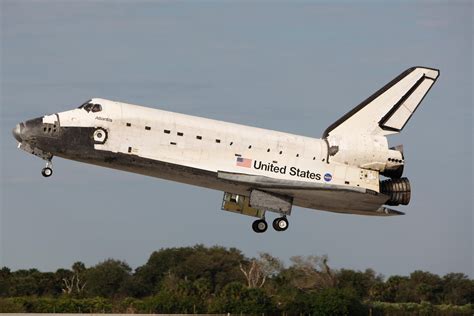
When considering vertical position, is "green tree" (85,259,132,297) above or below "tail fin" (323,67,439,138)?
below

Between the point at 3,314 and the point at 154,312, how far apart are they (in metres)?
5.57

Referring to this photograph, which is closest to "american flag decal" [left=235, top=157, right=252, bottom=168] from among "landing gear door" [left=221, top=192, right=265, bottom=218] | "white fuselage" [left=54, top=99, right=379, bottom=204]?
"white fuselage" [left=54, top=99, right=379, bottom=204]

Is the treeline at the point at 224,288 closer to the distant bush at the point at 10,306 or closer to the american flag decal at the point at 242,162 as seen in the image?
the distant bush at the point at 10,306

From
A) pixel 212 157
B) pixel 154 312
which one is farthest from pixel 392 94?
pixel 154 312

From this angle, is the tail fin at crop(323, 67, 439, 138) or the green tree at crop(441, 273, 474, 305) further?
the green tree at crop(441, 273, 474, 305)

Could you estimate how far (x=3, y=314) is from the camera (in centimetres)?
4362

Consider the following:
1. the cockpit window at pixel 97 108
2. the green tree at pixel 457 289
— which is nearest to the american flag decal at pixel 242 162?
the cockpit window at pixel 97 108

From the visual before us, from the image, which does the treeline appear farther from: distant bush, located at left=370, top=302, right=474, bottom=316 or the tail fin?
the tail fin

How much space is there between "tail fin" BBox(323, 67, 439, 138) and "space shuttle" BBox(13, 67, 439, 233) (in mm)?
27

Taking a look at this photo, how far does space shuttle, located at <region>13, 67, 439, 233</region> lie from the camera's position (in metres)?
32.0


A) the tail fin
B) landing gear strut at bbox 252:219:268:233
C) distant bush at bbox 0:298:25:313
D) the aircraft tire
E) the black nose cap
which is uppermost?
the tail fin

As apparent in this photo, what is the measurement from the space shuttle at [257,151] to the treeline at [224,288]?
11.4m

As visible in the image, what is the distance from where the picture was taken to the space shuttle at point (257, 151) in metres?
32.0

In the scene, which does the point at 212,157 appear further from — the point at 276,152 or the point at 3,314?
the point at 3,314
